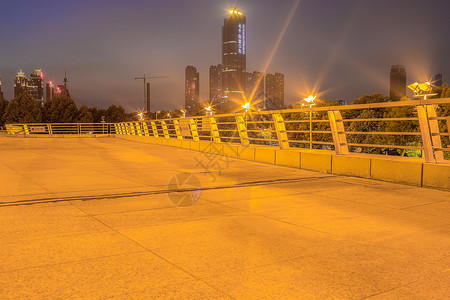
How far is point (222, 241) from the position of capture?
4.20 meters

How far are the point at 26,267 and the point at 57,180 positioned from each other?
533cm

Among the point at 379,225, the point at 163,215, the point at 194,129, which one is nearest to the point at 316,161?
the point at 379,225

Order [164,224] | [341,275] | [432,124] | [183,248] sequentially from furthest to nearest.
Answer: [432,124] < [164,224] < [183,248] < [341,275]

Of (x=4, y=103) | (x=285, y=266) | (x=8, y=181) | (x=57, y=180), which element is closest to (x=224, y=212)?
(x=285, y=266)

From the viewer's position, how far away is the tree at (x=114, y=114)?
106 meters

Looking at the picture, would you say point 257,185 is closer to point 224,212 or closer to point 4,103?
point 224,212

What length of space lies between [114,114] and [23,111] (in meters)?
27.7

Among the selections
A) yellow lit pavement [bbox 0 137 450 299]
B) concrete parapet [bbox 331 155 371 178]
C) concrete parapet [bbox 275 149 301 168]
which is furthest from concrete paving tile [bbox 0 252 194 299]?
concrete parapet [bbox 275 149 301 168]

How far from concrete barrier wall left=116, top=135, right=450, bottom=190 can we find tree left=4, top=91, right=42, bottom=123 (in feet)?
251

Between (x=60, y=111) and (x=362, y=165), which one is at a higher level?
(x=60, y=111)

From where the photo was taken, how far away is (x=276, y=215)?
544 cm

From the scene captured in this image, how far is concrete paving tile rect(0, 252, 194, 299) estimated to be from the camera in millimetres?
2900

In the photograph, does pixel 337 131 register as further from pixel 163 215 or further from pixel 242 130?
pixel 163 215

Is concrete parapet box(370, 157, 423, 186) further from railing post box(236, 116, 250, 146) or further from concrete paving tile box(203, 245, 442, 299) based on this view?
railing post box(236, 116, 250, 146)
